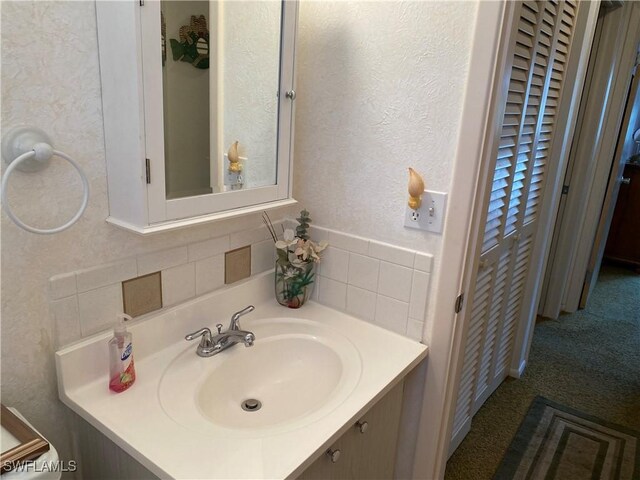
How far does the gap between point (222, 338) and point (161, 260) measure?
259mm

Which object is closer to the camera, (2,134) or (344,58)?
(2,134)

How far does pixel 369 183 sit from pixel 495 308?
96 cm

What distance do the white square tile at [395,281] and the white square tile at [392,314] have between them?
0.7 inches

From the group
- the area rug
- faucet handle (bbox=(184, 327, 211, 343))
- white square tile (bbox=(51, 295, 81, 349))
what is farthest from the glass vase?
the area rug

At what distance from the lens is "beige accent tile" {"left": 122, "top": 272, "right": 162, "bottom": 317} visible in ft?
3.53

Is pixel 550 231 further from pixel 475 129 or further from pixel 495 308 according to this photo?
pixel 475 129

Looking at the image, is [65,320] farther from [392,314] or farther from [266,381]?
[392,314]

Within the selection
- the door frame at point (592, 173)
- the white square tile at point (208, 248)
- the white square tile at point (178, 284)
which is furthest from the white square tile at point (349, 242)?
the door frame at point (592, 173)

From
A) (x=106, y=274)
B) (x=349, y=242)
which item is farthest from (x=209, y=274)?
(x=349, y=242)

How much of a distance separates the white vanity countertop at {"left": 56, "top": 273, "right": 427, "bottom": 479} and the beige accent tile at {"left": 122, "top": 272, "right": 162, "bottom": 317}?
0.03m

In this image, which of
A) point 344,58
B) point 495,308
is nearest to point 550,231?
point 495,308

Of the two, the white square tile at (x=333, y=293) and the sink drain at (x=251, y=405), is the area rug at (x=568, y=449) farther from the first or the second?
the sink drain at (x=251, y=405)

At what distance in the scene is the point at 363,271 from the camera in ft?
4.44

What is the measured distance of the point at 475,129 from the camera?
108cm
